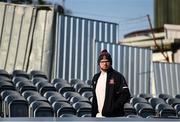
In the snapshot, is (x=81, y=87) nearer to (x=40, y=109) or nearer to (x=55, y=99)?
(x=55, y=99)

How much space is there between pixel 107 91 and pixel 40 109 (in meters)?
2.71

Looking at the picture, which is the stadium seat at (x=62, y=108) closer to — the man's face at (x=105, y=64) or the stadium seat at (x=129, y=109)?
the stadium seat at (x=129, y=109)

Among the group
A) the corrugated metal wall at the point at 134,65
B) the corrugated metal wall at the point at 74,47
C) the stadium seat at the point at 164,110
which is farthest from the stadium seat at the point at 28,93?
the corrugated metal wall at the point at 134,65

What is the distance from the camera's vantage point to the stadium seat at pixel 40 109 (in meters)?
7.63

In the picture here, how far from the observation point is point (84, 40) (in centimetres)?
1187

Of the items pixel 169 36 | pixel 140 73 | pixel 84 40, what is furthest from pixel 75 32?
pixel 169 36

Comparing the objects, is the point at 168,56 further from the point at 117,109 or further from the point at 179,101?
the point at 117,109

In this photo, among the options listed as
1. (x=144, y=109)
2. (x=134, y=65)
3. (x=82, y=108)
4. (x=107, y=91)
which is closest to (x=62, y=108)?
(x=82, y=108)

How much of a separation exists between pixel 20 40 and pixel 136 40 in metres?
12.1

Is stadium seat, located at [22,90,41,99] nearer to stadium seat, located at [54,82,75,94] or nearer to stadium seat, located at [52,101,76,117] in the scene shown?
stadium seat, located at [52,101,76,117]

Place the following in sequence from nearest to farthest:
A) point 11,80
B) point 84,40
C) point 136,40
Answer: point 11,80
point 84,40
point 136,40

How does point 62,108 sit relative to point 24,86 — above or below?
below

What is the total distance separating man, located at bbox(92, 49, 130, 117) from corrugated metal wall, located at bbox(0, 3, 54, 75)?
6.19 meters

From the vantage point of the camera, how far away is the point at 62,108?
26.3 ft
